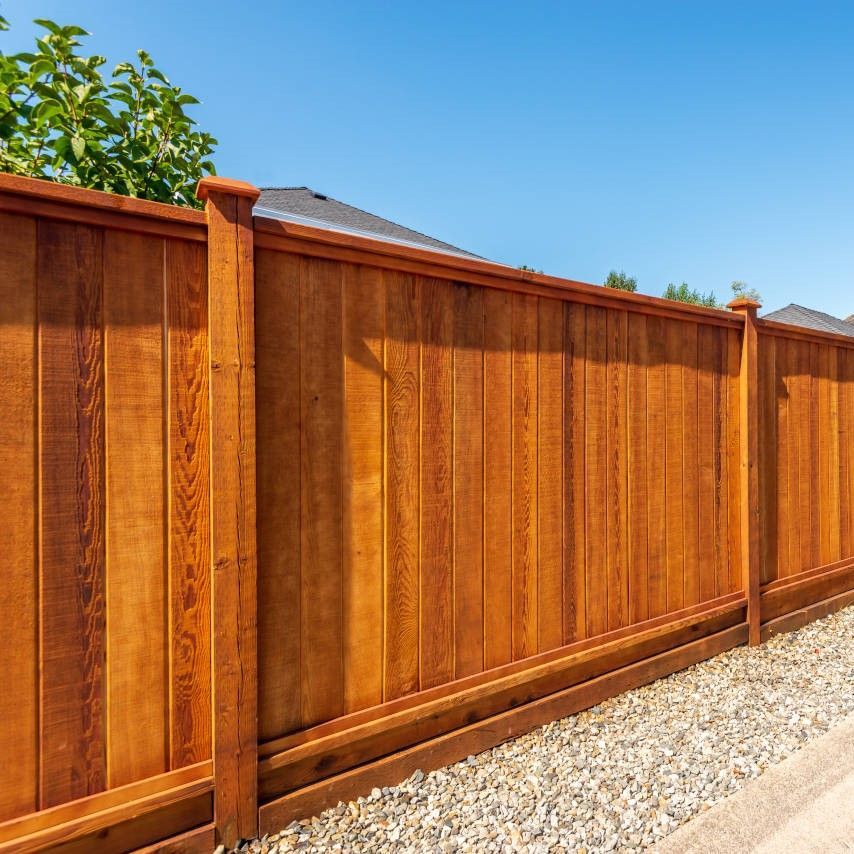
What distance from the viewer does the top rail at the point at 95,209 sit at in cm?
129

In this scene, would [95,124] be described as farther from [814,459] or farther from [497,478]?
[814,459]

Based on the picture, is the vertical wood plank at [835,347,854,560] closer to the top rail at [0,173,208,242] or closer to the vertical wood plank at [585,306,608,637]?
the vertical wood plank at [585,306,608,637]

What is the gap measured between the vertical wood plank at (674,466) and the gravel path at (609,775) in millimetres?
464

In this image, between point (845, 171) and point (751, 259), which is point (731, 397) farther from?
point (751, 259)

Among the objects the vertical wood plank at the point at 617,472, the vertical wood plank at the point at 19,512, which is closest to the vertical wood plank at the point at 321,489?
the vertical wood plank at the point at 19,512

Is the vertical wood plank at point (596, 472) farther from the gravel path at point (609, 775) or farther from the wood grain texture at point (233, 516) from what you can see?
the wood grain texture at point (233, 516)

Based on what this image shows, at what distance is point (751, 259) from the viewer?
16.8 meters

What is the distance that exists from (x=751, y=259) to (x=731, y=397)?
54.9 feet

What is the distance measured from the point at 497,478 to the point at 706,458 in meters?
1.46

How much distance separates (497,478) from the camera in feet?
7.06

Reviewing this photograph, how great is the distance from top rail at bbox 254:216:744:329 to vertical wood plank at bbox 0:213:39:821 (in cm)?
60

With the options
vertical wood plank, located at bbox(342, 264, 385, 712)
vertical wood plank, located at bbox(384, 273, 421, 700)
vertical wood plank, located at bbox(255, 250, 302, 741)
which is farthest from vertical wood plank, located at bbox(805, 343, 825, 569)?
vertical wood plank, located at bbox(255, 250, 302, 741)

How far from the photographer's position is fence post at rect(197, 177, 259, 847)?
5.00 feet

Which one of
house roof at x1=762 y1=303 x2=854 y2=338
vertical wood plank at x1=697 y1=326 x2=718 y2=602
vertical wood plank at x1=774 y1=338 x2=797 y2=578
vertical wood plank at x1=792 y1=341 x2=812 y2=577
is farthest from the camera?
house roof at x1=762 y1=303 x2=854 y2=338
